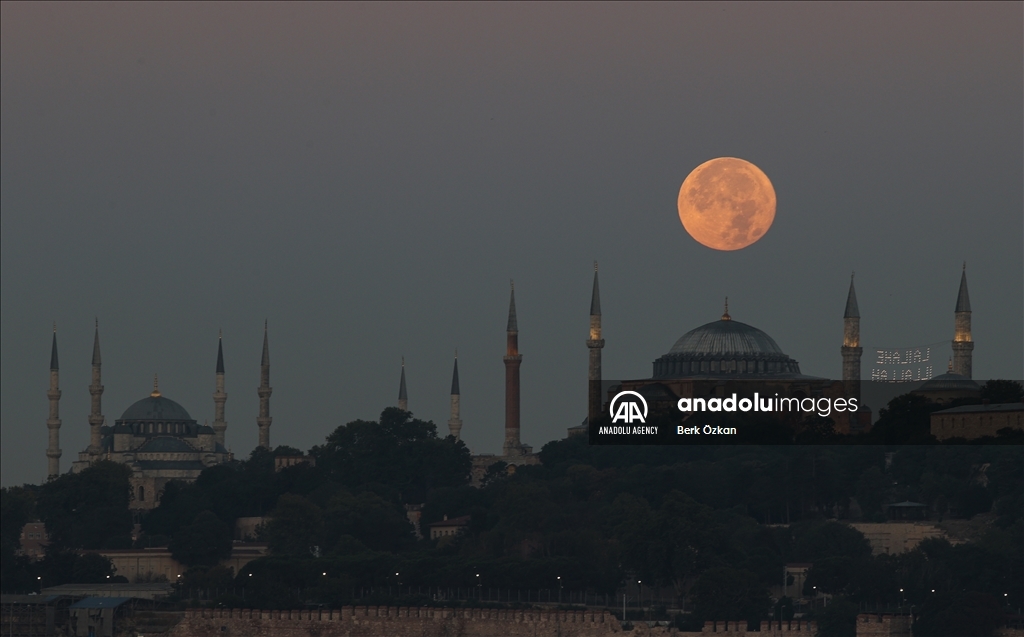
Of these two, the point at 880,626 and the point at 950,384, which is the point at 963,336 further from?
the point at 880,626

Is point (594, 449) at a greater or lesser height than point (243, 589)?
greater

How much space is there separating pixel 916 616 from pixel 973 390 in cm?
2629

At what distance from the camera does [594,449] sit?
95.8m

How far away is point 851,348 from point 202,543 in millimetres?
27755

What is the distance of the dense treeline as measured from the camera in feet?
235

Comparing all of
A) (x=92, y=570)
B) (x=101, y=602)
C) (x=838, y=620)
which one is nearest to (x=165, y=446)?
(x=92, y=570)

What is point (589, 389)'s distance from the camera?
10288 centimetres

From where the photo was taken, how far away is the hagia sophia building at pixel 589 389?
97750mm

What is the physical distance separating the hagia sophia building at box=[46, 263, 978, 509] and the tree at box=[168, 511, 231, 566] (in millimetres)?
16112

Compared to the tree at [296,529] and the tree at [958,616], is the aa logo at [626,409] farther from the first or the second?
the tree at [958,616]

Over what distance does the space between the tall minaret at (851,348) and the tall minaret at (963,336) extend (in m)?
4.35

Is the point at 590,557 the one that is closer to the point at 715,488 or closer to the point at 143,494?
the point at 715,488

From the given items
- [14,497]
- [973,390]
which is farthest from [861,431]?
[14,497]

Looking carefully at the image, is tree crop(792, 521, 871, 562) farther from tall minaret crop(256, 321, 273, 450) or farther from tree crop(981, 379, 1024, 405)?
tall minaret crop(256, 321, 273, 450)
